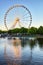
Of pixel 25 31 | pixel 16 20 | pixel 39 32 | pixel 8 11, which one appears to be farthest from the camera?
pixel 25 31

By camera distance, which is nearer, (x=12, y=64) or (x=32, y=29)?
(x=12, y=64)

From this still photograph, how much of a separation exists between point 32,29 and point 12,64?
6061 inches

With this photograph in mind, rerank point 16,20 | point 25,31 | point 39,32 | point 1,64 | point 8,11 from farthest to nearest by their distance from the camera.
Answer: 1. point 25,31
2. point 39,32
3. point 16,20
4. point 8,11
5. point 1,64

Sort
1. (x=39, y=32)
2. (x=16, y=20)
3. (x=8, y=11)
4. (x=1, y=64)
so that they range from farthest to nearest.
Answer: (x=39, y=32) < (x=16, y=20) < (x=8, y=11) < (x=1, y=64)

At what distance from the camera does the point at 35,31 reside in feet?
537

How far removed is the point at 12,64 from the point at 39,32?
133336 mm

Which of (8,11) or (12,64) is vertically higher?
(8,11)

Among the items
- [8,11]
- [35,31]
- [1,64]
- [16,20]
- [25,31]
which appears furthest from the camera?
[25,31]


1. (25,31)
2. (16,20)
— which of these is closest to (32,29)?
(25,31)

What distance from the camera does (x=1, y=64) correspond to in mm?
16359

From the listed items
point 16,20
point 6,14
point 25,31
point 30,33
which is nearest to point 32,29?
point 30,33

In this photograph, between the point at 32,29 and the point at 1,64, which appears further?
the point at 32,29

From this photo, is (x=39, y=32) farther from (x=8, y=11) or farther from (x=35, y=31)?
(x=8, y=11)

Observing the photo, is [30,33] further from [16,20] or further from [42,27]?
[16,20]
